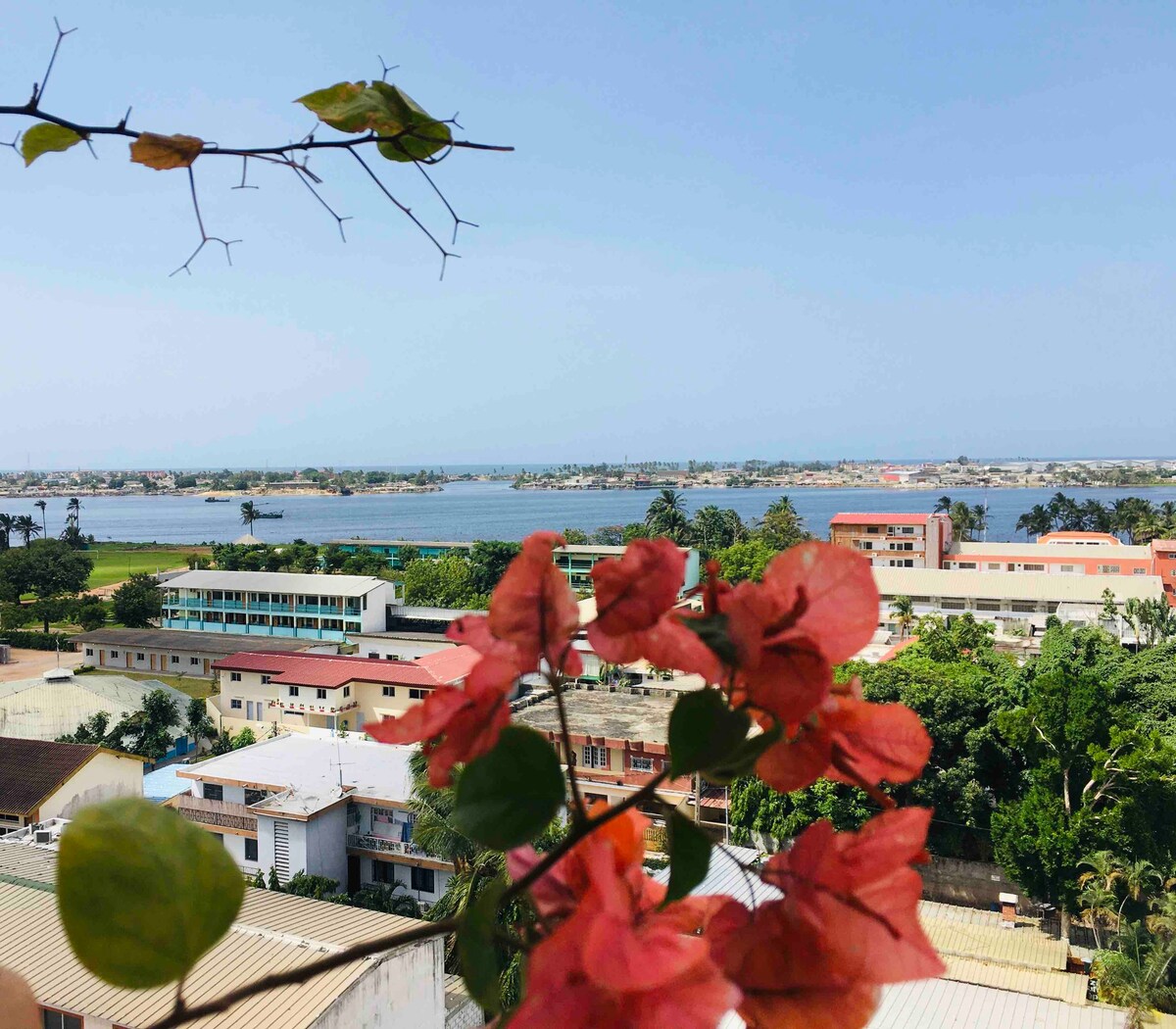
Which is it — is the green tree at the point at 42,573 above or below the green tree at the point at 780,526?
below

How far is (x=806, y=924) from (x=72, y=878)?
0.14 meters

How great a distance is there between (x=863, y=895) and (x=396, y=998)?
302 centimetres

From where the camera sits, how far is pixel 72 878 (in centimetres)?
17

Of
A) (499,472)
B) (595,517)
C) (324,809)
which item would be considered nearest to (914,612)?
(324,809)

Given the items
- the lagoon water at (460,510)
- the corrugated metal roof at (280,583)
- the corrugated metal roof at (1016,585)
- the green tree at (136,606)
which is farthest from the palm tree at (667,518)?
the lagoon water at (460,510)

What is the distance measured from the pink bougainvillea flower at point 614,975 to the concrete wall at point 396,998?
2774 millimetres

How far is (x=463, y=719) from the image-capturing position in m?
0.19

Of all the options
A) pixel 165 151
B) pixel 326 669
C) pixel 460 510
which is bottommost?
pixel 326 669

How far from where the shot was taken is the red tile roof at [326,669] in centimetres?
944

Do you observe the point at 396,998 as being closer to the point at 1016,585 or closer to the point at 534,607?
the point at 534,607

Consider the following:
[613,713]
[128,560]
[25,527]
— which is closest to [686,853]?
[613,713]

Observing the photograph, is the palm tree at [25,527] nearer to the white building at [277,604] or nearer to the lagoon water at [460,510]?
the lagoon water at [460,510]

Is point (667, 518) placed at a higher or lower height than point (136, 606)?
higher

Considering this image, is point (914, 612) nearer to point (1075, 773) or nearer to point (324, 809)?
point (1075, 773)
